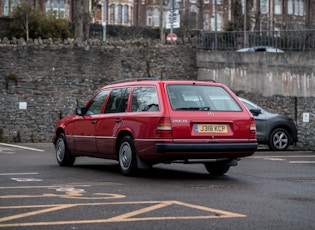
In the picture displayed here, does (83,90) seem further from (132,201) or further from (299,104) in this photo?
(132,201)

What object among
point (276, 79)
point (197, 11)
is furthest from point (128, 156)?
point (197, 11)

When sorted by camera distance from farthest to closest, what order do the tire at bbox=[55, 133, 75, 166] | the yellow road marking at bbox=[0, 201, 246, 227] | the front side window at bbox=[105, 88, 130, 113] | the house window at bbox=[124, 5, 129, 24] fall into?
1. the house window at bbox=[124, 5, 129, 24]
2. the tire at bbox=[55, 133, 75, 166]
3. the front side window at bbox=[105, 88, 130, 113]
4. the yellow road marking at bbox=[0, 201, 246, 227]

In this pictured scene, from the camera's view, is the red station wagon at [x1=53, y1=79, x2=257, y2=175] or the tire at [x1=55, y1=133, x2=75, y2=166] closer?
the red station wagon at [x1=53, y1=79, x2=257, y2=175]

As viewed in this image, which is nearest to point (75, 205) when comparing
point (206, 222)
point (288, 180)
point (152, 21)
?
point (206, 222)

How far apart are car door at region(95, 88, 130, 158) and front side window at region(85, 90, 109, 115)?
26cm

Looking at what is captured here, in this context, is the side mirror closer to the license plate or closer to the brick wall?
the license plate

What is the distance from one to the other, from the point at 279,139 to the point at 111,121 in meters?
11.7

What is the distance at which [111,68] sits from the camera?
117 ft

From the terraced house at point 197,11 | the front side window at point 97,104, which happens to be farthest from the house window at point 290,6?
the front side window at point 97,104

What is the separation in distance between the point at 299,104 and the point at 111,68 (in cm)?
867

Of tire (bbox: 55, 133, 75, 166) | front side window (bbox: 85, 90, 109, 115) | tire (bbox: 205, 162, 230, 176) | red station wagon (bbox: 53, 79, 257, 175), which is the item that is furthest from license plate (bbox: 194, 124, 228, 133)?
tire (bbox: 55, 133, 75, 166)

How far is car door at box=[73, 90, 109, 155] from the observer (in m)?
16.4

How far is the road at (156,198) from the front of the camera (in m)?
9.27

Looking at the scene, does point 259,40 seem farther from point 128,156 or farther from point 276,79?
point 128,156
